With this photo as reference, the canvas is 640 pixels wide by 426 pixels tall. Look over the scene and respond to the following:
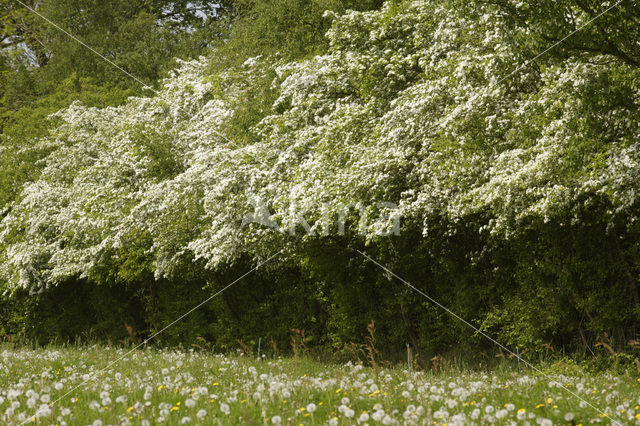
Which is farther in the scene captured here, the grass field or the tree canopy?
the tree canopy

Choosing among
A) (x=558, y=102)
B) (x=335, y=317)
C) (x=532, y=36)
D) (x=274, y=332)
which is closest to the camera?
(x=532, y=36)

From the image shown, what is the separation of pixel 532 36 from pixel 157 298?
1554cm

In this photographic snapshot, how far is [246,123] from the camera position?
16.4 meters

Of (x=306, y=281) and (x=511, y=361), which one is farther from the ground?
(x=306, y=281)

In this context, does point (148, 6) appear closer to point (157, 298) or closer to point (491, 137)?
point (157, 298)

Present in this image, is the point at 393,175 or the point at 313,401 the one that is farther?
the point at 393,175

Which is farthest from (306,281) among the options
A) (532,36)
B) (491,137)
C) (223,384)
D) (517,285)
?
(532,36)

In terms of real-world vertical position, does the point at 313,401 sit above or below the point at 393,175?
below

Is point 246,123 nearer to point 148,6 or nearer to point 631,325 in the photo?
point 631,325

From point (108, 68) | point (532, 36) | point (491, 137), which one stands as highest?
point (108, 68)

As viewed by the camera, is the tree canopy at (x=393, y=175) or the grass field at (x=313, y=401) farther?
the tree canopy at (x=393, y=175)

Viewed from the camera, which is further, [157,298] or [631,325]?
[157,298]

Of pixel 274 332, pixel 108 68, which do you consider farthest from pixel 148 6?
pixel 274 332

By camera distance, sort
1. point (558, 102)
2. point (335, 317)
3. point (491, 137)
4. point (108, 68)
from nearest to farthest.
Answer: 1. point (558, 102)
2. point (491, 137)
3. point (335, 317)
4. point (108, 68)
